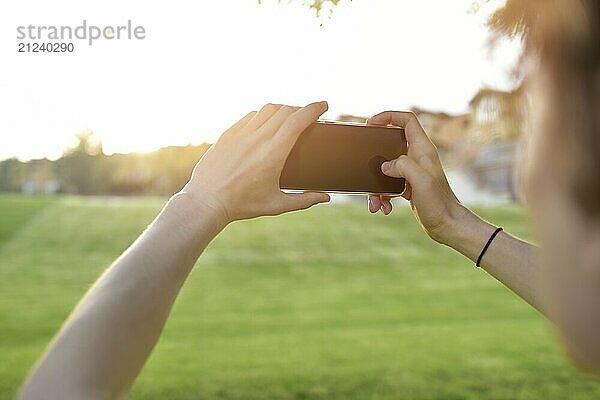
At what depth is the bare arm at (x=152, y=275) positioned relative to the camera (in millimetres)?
275

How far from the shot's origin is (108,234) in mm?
6473

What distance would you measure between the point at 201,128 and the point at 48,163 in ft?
9.28

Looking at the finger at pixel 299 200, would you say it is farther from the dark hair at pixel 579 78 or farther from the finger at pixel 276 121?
the dark hair at pixel 579 78

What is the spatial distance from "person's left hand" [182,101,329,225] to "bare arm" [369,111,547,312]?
196 millimetres

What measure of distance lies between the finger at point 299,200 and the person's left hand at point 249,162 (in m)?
0.02

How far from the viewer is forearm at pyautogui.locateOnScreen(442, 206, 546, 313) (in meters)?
0.62

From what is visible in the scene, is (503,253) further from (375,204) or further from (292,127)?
(292,127)

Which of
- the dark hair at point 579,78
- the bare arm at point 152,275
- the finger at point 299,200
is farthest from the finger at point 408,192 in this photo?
the dark hair at point 579,78

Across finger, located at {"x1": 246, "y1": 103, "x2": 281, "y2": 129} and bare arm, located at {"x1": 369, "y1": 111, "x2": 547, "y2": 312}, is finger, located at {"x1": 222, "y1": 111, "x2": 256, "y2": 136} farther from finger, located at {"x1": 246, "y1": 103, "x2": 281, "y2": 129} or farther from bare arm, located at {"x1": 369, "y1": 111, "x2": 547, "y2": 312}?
bare arm, located at {"x1": 369, "y1": 111, "x2": 547, "y2": 312}

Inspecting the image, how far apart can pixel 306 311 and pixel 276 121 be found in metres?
5.14

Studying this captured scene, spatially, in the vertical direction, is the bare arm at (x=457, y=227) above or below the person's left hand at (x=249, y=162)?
below

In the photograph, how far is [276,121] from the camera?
41cm

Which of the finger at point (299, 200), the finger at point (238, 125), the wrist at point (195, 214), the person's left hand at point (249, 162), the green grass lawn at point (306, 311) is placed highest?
the finger at point (238, 125)

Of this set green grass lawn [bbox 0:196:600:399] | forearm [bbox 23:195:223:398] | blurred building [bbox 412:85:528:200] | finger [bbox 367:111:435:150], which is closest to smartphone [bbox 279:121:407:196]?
finger [bbox 367:111:435:150]
